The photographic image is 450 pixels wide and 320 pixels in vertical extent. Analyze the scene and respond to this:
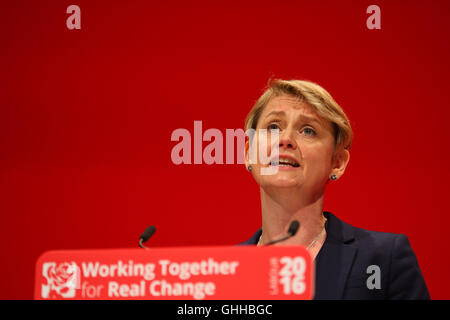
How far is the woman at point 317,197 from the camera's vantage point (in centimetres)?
200

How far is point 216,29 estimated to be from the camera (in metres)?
3.01

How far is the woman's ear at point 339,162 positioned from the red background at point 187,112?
522 millimetres

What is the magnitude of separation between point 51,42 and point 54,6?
186 mm

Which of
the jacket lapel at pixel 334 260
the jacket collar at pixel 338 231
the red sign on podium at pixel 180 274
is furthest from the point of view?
the jacket collar at pixel 338 231

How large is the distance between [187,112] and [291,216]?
0.95 metres

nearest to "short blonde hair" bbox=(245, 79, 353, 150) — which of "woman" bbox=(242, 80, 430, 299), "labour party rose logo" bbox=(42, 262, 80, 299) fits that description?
"woman" bbox=(242, 80, 430, 299)

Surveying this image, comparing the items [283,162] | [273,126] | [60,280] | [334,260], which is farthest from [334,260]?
[60,280]

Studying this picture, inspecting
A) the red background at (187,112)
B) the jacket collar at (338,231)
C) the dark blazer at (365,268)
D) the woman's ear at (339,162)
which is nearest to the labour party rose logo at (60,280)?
the dark blazer at (365,268)

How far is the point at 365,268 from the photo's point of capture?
199 centimetres

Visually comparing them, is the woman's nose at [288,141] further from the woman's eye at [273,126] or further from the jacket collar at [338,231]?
the jacket collar at [338,231]

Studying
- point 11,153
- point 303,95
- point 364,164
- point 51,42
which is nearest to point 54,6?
point 51,42

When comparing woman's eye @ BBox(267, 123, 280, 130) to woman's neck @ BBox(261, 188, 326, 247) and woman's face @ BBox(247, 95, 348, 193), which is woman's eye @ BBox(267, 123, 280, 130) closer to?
woman's face @ BBox(247, 95, 348, 193)

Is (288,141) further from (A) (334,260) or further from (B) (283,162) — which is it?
(A) (334,260)

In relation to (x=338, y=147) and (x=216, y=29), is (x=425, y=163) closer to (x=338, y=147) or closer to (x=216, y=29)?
(x=338, y=147)
